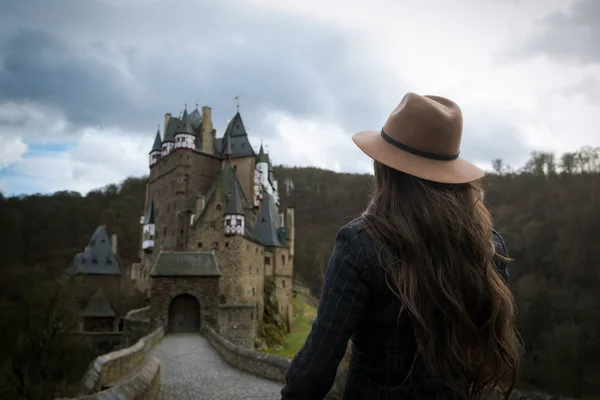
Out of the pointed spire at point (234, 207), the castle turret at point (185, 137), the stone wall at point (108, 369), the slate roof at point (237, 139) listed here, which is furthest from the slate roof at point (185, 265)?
the slate roof at point (237, 139)

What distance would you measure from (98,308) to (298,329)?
14839 mm

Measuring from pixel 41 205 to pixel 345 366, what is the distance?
51303 millimetres

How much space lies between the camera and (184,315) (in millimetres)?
24703

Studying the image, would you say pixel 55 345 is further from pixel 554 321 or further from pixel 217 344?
pixel 554 321

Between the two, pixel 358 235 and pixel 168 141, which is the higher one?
pixel 168 141

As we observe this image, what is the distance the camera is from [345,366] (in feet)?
21.0

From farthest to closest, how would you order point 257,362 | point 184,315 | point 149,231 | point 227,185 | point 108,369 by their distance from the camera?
point 149,231, point 227,185, point 184,315, point 257,362, point 108,369

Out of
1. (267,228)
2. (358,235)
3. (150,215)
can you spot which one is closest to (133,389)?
(358,235)

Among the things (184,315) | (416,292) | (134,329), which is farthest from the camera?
(184,315)

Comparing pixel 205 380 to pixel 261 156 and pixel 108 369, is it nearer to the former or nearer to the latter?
pixel 108 369

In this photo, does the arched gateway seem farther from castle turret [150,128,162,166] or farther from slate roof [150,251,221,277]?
castle turret [150,128,162,166]

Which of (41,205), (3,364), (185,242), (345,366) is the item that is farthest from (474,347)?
(41,205)

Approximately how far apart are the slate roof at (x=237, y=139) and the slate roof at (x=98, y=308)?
15290 mm

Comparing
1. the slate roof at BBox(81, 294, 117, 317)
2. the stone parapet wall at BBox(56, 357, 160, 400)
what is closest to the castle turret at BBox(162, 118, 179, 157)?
the slate roof at BBox(81, 294, 117, 317)
